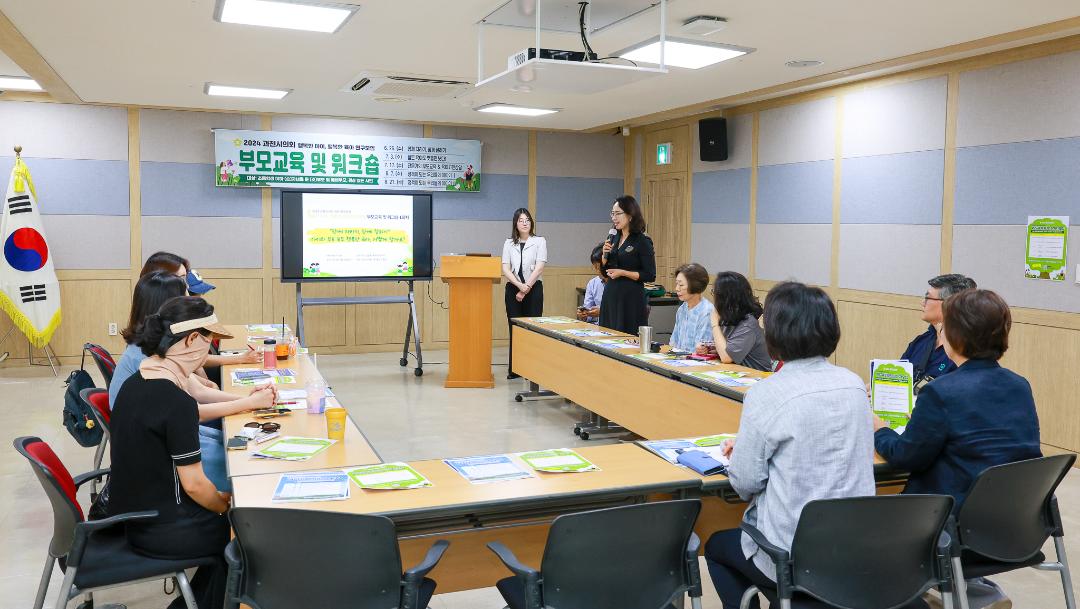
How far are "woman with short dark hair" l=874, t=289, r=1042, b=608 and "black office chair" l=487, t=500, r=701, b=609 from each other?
91 cm

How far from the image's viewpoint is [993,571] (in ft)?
8.63

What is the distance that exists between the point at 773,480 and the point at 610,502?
0.61 meters

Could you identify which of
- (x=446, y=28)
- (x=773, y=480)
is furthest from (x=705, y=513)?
(x=446, y=28)

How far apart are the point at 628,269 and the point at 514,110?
2571 mm

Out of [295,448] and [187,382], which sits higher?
[187,382]

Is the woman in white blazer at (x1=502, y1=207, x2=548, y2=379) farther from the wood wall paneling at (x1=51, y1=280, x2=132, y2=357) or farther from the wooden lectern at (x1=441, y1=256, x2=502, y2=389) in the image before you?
the wood wall paneling at (x1=51, y1=280, x2=132, y2=357)

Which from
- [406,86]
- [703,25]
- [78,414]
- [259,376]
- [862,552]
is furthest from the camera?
[406,86]

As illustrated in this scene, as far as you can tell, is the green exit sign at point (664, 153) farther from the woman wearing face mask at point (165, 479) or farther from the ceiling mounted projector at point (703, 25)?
the woman wearing face mask at point (165, 479)

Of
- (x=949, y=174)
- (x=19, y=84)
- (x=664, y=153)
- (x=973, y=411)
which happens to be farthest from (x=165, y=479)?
(x=664, y=153)

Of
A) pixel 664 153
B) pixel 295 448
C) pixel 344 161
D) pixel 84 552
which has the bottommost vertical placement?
pixel 84 552

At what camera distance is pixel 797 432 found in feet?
7.40

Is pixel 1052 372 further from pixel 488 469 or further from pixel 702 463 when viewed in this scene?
pixel 488 469

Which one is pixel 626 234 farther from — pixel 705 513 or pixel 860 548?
pixel 860 548

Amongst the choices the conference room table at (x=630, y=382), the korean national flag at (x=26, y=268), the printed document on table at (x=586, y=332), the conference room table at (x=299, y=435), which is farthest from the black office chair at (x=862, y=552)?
the korean national flag at (x=26, y=268)
